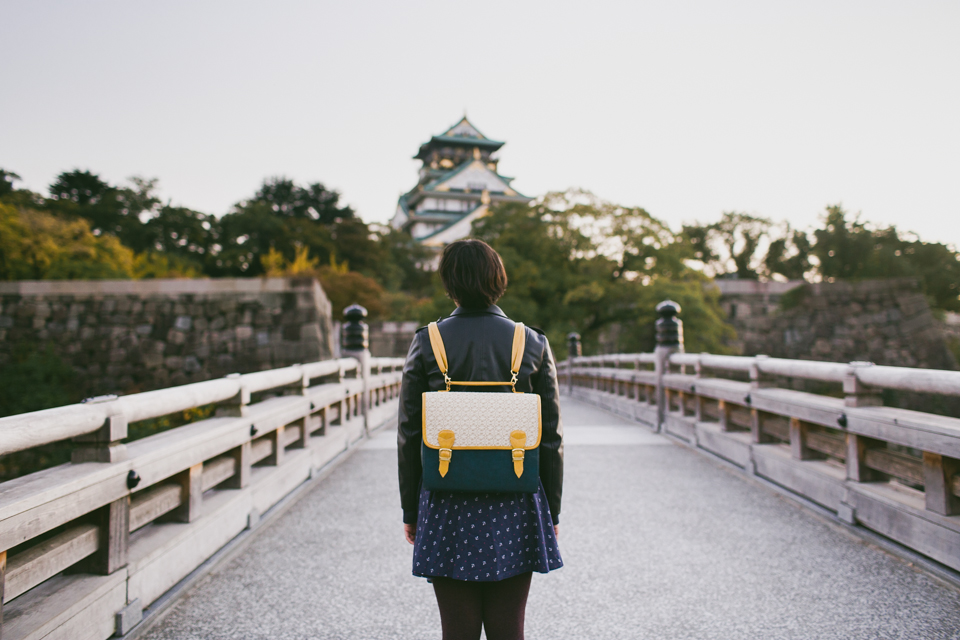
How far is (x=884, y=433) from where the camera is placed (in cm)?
299

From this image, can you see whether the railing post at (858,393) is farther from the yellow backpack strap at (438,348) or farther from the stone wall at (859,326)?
the stone wall at (859,326)

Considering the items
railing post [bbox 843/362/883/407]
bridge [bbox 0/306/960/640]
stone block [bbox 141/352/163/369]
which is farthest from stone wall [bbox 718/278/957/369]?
railing post [bbox 843/362/883/407]

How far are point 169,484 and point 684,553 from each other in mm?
2641

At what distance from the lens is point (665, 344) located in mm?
7316

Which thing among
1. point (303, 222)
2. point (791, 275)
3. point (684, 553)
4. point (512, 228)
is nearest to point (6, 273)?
point (303, 222)

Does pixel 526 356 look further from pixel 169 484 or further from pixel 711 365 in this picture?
pixel 711 365

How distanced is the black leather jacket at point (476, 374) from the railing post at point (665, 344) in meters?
5.97

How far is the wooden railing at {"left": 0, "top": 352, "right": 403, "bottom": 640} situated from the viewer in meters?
1.74

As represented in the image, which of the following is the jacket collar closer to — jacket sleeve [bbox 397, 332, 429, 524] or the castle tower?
jacket sleeve [bbox 397, 332, 429, 524]

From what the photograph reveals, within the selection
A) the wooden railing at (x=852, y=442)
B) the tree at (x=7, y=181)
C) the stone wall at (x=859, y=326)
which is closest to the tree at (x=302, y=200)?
the tree at (x=7, y=181)

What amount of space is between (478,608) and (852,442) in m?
2.77

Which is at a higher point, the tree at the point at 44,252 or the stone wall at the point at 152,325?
the tree at the point at 44,252

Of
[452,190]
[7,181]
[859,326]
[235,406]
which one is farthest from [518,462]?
[452,190]

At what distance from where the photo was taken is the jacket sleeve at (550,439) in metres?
1.61
